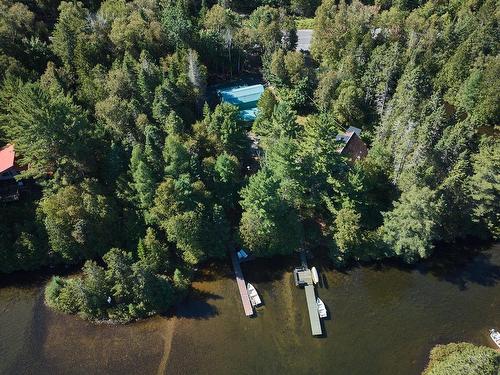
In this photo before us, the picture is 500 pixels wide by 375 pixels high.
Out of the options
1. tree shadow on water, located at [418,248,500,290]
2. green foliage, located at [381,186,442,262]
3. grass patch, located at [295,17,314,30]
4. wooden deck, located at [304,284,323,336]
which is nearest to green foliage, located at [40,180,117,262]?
wooden deck, located at [304,284,323,336]

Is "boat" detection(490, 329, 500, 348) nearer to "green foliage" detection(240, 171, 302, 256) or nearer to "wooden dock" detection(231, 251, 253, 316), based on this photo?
"green foliage" detection(240, 171, 302, 256)

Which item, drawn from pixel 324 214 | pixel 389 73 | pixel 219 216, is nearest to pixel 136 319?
pixel 219 216

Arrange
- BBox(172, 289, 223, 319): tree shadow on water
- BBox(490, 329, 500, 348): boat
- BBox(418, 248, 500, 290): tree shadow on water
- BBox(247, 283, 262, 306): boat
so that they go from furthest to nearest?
BBox(418, 248, 500, 290): tree shadow on water → BBox(247, 283, 262, 306): boat → BBox(172, 289, 223, 319): tree shadow on water → BBox(490, 329, 500, 348): boat

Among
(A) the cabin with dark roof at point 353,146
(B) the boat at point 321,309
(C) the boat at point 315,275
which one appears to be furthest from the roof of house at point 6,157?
(A) the cabin with dark roof at point 353,146

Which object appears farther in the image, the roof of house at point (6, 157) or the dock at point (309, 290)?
the roof of house at point (6, 157)

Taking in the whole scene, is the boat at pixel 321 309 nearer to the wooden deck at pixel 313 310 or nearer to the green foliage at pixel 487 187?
the wooden deck at pixel 313 310

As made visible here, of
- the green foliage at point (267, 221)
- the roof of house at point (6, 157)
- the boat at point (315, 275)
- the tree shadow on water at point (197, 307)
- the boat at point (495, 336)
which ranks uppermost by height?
the roof of house at point (6, 157)

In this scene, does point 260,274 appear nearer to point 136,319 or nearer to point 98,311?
point 136,319
